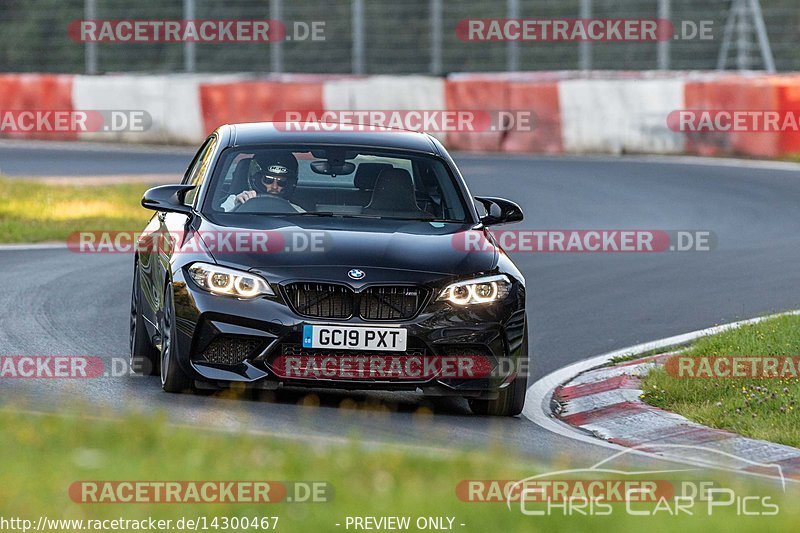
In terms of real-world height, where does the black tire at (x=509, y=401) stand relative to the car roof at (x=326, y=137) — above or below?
below

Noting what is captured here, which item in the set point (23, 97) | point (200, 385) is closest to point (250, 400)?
point (200, 385)

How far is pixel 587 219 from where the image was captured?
19219 millimetres

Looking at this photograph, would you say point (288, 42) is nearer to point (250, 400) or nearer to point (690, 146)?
point (690, 146)

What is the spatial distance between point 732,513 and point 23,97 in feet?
91.0

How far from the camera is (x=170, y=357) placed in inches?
343

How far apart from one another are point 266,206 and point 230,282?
1082 millimetres

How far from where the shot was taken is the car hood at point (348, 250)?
8.51 metres

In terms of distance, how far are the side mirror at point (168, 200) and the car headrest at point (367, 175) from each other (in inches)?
38.9
